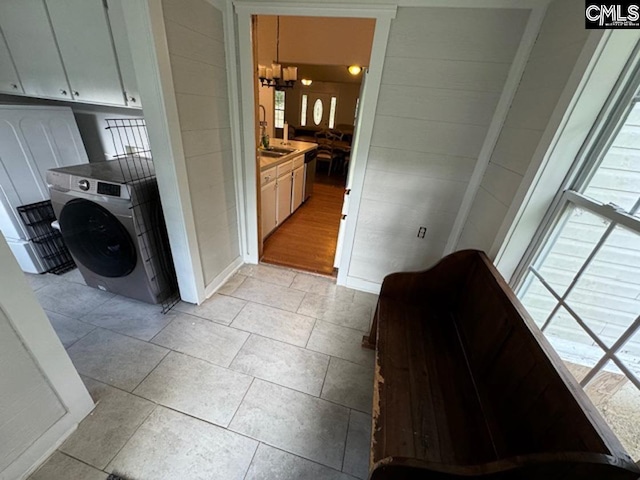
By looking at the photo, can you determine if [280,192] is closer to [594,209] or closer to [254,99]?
[254,99]

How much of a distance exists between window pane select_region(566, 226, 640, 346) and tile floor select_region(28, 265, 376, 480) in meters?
1.10

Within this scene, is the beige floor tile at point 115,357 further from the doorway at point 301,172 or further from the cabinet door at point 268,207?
the cabinet door at point 268,207

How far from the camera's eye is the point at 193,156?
5.41 ft

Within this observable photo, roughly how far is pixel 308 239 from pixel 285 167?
0.94 metres

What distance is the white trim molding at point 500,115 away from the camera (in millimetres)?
1345

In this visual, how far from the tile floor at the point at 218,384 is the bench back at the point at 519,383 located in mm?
654

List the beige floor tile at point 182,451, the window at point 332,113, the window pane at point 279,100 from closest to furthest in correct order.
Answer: the beige floor tile at point 182,451
the window pane at point 279,100
the window at point 332,113

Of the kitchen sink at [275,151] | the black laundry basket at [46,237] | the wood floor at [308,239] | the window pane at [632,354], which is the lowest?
the wood floor at [308,239]

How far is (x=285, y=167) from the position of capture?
124 inches

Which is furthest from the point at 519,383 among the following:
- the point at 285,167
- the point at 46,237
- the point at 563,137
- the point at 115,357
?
the point at 46,237

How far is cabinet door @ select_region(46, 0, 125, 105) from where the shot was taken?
59.4 inches

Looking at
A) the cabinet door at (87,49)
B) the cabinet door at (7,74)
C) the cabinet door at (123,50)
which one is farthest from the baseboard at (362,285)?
the cabinet door at (7,74)

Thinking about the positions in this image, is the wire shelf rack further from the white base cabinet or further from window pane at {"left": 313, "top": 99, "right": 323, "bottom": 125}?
window pane at {"left": 313, "top": 99, "right": 323, "bottom": 125}

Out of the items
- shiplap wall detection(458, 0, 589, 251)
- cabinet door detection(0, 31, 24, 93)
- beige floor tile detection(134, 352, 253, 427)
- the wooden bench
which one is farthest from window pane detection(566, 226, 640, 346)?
cabinet door detection(0, 31, 24, 93)
